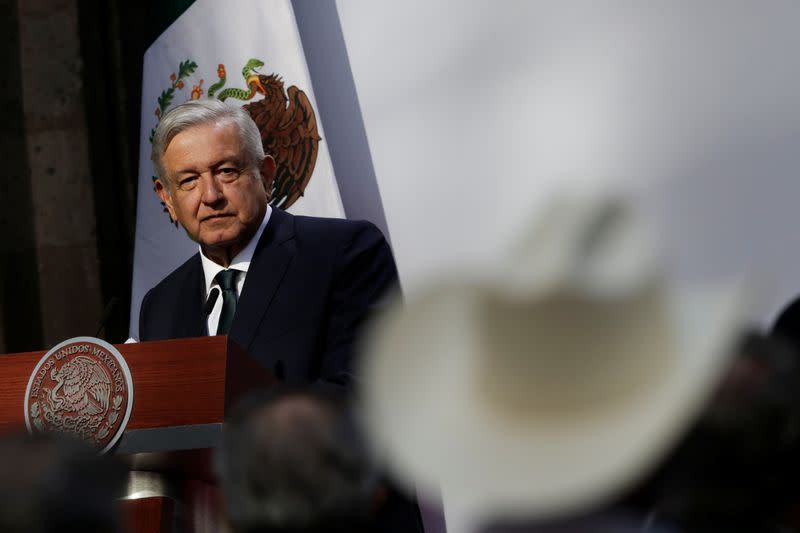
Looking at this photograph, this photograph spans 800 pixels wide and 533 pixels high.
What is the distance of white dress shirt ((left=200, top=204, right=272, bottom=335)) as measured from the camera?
3692 mm

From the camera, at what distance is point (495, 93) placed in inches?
169

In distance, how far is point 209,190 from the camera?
12.6 feet

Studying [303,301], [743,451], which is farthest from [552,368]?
[303,301]

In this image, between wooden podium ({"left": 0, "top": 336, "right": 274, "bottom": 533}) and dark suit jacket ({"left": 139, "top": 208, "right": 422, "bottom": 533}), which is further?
A: dark suit jacket ({"left": 139, "top": 208, "right": 422, "bottom": 533})

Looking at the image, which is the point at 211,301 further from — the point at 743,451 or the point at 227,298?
the point at 743,451

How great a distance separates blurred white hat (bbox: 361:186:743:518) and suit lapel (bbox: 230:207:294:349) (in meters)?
1.94

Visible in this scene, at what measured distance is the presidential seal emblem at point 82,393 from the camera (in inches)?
112

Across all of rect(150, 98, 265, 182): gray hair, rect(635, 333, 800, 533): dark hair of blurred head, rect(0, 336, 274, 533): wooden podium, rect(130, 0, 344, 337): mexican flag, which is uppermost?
rect(130, 0, 344, 337): mexican flag

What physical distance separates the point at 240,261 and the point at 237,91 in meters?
1.60

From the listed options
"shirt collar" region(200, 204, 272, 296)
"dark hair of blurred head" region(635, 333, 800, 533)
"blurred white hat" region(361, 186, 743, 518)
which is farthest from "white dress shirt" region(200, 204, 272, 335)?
"dark hair of blurred head" region(635, 333, 800, 533)

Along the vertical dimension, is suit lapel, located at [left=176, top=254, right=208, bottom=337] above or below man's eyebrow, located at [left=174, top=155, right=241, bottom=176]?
below

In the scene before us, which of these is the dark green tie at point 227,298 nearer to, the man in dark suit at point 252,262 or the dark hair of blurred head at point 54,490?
the man in dark suit at point 252,262

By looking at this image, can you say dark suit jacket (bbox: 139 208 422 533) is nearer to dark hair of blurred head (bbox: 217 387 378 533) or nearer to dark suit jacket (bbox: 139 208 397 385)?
dark suit jacket (bbox: 139 208 397 385)

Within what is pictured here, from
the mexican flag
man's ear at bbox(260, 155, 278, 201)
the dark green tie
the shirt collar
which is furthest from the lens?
the mexican flag
